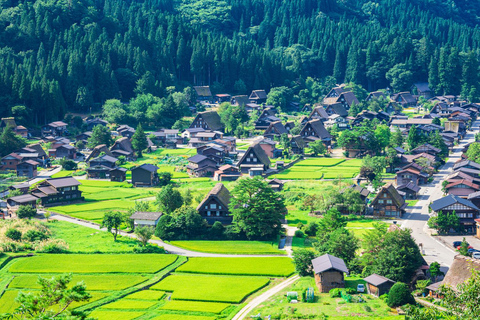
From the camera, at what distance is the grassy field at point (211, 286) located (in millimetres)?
37281

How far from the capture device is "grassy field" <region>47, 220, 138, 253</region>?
152 feet

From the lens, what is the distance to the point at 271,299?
36.6 meters

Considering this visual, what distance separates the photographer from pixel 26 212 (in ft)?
177

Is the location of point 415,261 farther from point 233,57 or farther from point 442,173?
point 233,57

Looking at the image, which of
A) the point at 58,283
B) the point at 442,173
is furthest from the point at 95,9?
the point at 58,283

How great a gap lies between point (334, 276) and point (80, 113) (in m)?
67.6

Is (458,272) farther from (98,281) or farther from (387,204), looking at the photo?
(98,281)

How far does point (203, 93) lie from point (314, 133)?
3138 cm

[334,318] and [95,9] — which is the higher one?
[95,9]

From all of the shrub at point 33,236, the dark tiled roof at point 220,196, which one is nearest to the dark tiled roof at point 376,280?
the dark tiled roof at point 220,196

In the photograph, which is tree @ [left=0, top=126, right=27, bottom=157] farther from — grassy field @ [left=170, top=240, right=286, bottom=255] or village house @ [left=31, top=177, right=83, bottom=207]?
grassy field @ [left=170, top=240, right=286, bottom=255]

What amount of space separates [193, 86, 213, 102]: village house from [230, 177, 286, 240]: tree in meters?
61.5

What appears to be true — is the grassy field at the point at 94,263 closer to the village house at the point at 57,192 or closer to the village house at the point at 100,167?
the village house at the point at 57,192

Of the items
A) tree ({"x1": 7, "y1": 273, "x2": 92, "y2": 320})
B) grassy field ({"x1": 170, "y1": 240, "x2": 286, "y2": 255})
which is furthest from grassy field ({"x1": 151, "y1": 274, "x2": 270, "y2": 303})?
tree ({"x1": 7, "y1": 273, "x2": 92, "y2": 320})
